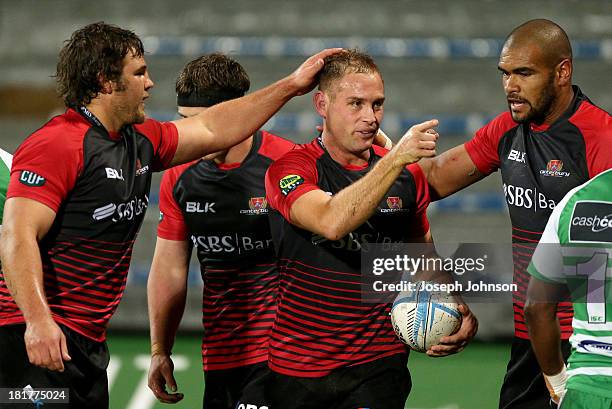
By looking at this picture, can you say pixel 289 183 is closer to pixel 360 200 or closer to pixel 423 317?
pixel 360 200

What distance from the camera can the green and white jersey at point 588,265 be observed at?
3783 millimetres

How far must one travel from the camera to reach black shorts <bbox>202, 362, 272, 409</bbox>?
512 cm

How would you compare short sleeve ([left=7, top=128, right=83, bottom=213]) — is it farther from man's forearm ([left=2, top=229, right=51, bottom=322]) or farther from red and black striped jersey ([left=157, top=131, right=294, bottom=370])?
red and black striped jersey ([left=157, top=131, right=294, bottom=370])

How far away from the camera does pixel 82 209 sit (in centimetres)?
445

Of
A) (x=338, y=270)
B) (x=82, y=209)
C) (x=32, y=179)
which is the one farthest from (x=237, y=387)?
(x=32, y=179)

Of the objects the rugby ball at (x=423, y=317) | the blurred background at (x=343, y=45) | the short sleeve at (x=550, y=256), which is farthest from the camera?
the blurred background at (x=343, y=45)

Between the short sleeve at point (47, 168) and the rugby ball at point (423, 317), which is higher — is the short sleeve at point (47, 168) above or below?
above

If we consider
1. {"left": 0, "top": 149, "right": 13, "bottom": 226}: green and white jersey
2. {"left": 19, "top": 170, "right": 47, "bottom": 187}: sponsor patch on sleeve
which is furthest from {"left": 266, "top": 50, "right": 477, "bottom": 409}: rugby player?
{"left": 0, "top": 149, "right": 13, "bottom": 226}: green and white jersey

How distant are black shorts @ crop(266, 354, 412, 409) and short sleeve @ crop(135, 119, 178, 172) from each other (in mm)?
1234

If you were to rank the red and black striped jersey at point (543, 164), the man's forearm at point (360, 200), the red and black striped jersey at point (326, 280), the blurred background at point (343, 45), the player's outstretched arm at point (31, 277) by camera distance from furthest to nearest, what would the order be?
the blurred background at point (343, 45) < the red and black striped jersey at point (543, 164) < the red and black striped jersey at point (326, 280) < the man's forearm at point (360, 200) < the player's outstretched arm at point (31, 277)

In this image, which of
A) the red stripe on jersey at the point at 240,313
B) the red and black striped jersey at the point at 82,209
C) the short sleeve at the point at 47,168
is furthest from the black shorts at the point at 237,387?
the short sleeve at the point at 47,168

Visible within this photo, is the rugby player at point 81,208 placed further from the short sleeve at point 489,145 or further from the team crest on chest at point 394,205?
the short sleeve at point 489,145

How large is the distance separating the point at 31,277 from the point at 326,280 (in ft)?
4.32

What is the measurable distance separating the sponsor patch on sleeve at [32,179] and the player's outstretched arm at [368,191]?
1.17 metres
